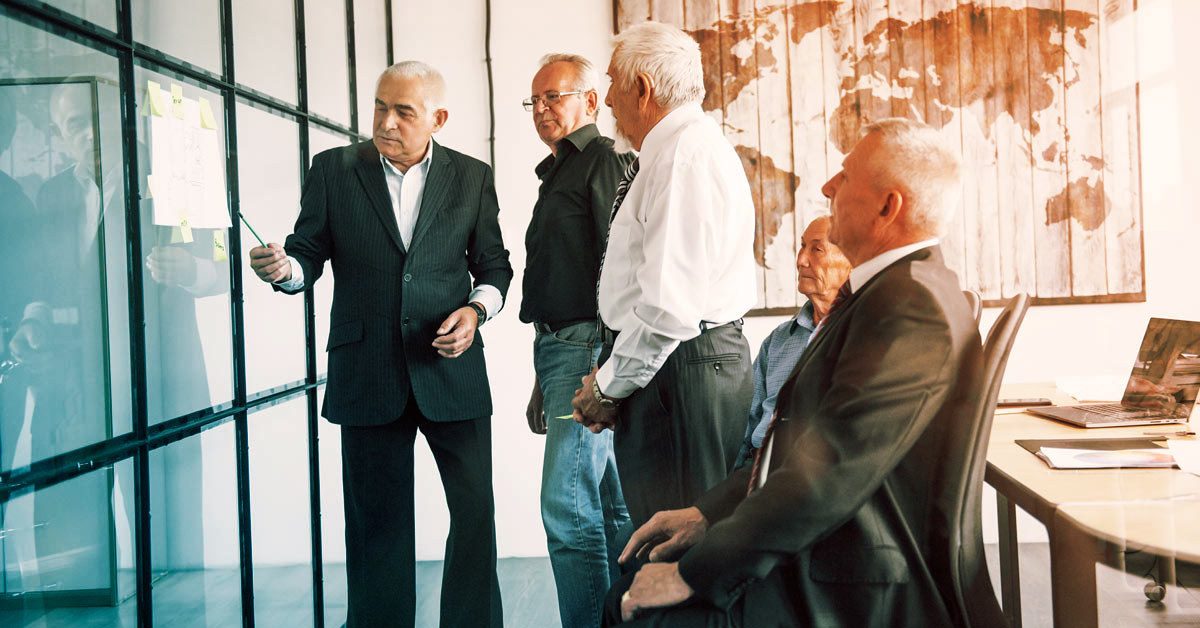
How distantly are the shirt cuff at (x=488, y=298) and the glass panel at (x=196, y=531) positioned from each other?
677 millimetres

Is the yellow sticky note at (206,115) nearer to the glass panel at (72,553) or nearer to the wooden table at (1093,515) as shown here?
the glass panel at (72,553)

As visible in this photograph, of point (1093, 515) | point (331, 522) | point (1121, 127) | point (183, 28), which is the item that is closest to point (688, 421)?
point (1093, 515)

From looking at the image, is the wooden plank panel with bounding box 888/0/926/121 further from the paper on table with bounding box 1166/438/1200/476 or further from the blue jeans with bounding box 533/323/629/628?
the paper on table with bounding box 1166/438/1200/476

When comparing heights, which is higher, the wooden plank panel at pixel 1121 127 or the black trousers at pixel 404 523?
the wooden plank panel at pixel 1121 127

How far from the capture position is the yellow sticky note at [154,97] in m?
1.73

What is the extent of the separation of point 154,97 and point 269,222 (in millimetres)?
560

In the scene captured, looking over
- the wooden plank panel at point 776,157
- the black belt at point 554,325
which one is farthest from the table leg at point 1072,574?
the wooden plank panel at point 776,157

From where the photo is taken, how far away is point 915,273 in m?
1.07

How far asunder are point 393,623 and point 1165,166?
9.85 ft

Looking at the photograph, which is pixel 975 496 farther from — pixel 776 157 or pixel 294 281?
pixel 776 157

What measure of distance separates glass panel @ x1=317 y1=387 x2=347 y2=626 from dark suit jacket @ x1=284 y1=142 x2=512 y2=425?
52 cm

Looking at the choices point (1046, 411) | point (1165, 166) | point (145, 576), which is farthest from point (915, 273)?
point (1165, 166)

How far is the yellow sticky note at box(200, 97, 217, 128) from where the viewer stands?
6.36ft

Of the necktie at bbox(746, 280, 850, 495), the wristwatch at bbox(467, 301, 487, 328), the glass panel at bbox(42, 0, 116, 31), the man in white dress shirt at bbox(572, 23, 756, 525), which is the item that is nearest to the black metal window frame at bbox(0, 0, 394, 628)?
the glass panel at bbox(42, 0, 116, 31)
